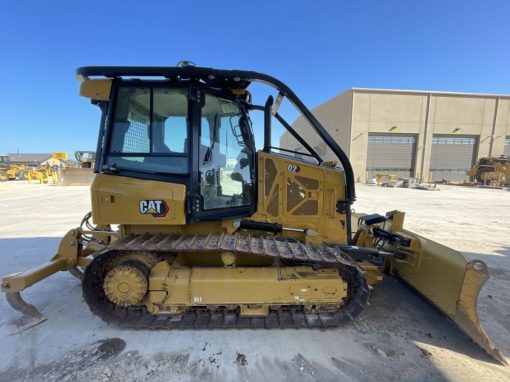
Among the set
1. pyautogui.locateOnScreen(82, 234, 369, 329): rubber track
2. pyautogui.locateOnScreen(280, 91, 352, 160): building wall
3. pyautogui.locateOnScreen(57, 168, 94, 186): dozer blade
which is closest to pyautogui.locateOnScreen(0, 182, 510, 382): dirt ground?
pyautogui.locateOnScreen(82, 234, 369, 329): rubber track

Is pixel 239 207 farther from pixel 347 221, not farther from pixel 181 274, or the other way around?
pixel 347 221

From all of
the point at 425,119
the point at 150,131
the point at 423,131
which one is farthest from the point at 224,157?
the point at 425,119

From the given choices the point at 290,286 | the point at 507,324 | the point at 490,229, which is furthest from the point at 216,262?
the point at 490,229

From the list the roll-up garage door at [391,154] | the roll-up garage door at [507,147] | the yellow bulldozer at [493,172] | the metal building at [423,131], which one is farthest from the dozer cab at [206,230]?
the roll-up garage door at [507,147]

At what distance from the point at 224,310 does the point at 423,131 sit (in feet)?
121

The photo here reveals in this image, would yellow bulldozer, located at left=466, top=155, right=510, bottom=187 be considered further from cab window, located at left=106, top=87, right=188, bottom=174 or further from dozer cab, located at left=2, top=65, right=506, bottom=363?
cab window, located at left=106, top=87, right=188, bottom=174

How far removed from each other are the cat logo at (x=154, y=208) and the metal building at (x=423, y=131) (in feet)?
104

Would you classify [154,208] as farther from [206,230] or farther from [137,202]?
[206,230]

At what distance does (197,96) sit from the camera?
8.80 ft

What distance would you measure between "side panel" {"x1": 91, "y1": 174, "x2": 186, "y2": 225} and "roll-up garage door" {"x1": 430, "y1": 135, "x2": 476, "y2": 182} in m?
37.4

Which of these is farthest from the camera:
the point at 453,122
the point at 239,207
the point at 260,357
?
the point at 453,122

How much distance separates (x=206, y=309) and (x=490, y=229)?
876 cm

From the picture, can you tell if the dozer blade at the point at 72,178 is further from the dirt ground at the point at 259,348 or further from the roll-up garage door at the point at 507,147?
the roll-up garage door at the point at 507,147

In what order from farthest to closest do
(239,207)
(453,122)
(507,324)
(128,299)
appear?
(453,122), (239,207), (507,324), (128,299)
